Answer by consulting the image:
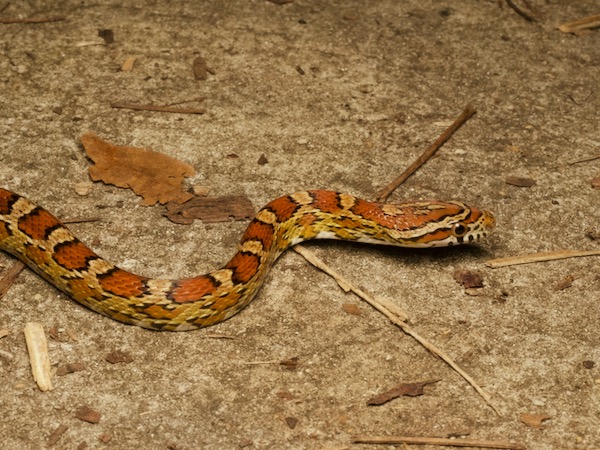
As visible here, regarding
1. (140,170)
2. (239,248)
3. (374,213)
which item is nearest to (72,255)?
(239,248)

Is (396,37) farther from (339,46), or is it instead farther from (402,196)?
(402,196)

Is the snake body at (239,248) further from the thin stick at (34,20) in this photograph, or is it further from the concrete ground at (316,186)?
the thin stick at (34,20)

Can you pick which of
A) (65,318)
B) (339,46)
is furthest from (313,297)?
(339,46)

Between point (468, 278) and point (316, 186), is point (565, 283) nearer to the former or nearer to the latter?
point (468, 278)

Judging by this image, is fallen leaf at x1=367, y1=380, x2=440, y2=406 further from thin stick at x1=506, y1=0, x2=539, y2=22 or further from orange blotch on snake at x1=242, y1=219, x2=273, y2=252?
thin stick at x1=506, y1=0, x2=539, y2=22

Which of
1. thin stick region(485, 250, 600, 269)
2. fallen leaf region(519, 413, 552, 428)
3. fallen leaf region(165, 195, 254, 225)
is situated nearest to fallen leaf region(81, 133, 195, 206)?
fallen leaf region(165, 195, 254, 225)

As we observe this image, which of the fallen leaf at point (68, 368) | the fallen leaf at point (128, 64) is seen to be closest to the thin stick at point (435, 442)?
A: the fallen leaf at point (68, 368)
